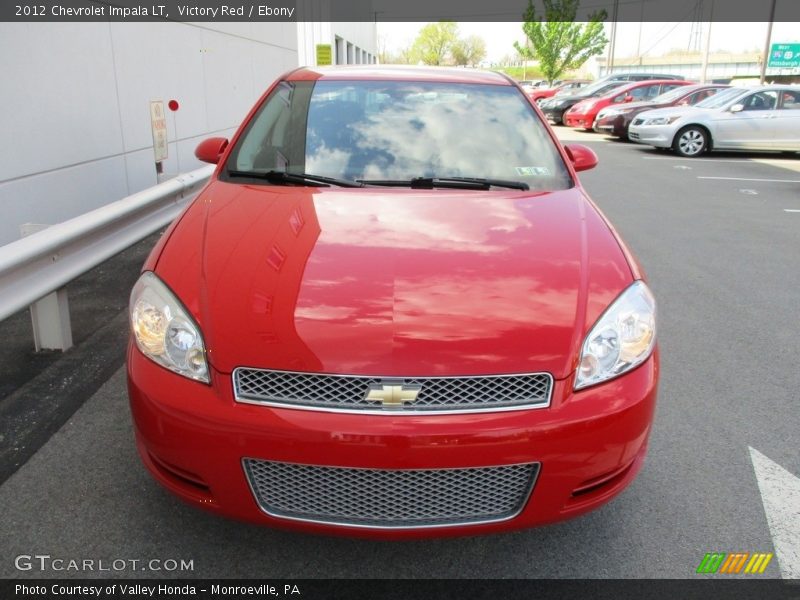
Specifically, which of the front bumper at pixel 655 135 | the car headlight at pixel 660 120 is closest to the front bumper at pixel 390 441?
the front bumper at pixel 655 135

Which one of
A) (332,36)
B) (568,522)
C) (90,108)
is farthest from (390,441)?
(332,36)

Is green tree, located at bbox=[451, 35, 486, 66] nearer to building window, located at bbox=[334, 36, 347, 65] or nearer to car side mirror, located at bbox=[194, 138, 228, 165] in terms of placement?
building window, located at bbox=[334, 36, 347, 65]

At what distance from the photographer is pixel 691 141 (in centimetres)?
1527

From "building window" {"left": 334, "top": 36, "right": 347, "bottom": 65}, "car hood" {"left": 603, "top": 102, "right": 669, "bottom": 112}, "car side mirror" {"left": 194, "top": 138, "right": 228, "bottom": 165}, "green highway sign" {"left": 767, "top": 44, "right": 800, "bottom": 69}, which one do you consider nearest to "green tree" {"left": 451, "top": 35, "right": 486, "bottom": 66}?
"green highway sign" {"left": 767, "top": 44, "right": 800, "bottom": 69}

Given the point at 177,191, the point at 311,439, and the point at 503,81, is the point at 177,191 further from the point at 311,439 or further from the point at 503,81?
the point at 311,439

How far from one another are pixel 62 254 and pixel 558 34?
50355 mm

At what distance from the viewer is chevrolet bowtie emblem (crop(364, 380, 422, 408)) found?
1.99 meters

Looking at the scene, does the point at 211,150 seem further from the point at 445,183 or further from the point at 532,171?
the point at 532,171

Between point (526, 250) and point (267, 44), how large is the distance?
11886 mm

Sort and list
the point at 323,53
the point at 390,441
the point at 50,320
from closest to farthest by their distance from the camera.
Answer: the point at 390,441 → the point at 50,320 → the point at 323,53

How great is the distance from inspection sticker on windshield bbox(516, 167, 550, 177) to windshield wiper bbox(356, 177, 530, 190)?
0.36ft

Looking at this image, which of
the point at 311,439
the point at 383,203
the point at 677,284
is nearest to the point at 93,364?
the point at 383,203

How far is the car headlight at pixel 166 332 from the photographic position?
213 cm

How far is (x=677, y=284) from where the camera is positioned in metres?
5.61
